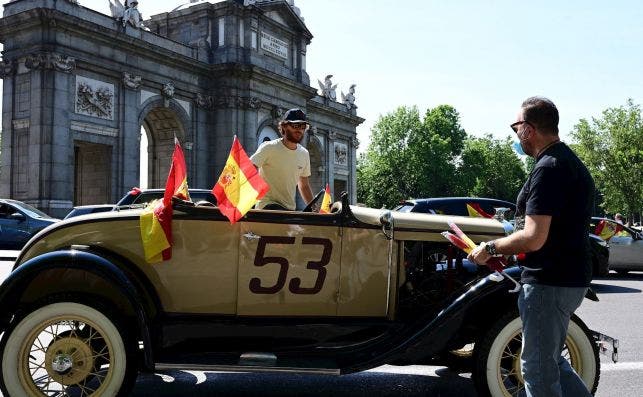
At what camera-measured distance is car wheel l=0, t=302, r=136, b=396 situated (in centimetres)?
361

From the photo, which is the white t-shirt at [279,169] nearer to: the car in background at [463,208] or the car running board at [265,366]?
the car running board at [265,366]

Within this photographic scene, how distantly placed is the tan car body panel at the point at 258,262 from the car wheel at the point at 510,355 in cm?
75

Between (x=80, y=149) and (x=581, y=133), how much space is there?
113 ft

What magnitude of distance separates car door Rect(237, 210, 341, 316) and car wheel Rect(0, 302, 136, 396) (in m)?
0.86

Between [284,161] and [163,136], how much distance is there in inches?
964

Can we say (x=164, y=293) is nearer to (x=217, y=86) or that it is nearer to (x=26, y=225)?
(x=26, y=225)

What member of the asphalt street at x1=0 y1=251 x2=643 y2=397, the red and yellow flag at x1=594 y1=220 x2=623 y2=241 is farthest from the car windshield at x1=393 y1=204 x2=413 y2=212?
the asphalt street at x1=0 y1=251 x2=643 y2=397

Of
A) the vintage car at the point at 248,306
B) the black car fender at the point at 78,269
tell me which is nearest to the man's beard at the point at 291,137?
the vintage car at the point at 248,306

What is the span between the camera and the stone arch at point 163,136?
2692cm

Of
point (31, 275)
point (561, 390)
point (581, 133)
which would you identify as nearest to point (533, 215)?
point (561, 390)

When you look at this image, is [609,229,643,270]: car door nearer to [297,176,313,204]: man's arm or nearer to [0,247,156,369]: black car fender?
[297,176,313,204]: man's arm

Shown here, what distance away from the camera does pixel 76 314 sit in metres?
3.63

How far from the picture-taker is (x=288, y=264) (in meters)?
3.94

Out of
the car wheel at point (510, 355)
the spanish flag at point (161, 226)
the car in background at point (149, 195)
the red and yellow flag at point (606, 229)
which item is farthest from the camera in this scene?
the red and yellow flag at point (606, 229)
